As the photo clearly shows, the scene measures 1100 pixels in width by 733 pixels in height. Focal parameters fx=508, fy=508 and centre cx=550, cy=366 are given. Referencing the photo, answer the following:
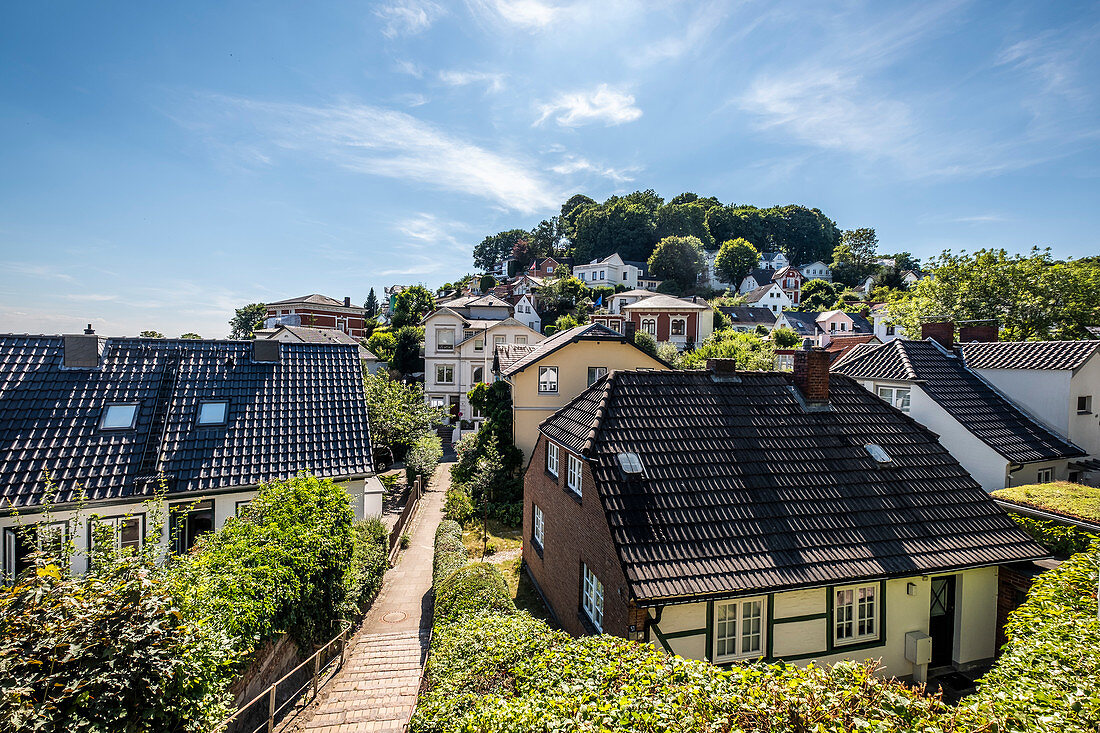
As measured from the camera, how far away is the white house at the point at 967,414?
16547 mm

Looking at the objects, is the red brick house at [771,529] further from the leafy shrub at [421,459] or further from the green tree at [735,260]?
the green tree at [735,260]

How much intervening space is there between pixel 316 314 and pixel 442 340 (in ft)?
100

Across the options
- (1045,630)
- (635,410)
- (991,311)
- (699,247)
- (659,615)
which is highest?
(699,247)

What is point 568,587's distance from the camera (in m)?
12.3

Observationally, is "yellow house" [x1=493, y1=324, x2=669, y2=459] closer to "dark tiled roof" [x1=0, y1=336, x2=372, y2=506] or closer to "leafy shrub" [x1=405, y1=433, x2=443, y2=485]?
"leafy shrub" [x1=405, y1=433, x2=443, y2=485]

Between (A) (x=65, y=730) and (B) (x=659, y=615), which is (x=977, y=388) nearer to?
(B) (x=659, y=615)

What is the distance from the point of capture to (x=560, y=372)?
27.8m

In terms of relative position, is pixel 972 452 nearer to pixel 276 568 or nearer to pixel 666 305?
→ pixel 276 568

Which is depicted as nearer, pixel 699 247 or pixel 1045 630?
pixel 1045 630

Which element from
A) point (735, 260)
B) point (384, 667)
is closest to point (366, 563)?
point (384, 667)

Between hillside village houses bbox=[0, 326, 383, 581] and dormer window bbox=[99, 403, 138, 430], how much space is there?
0.11 ft

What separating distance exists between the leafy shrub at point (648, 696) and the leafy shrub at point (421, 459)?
2276 centimetres

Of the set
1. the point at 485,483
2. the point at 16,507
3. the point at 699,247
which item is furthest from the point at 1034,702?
the point at 699,247

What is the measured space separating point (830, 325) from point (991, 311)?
3825cm
